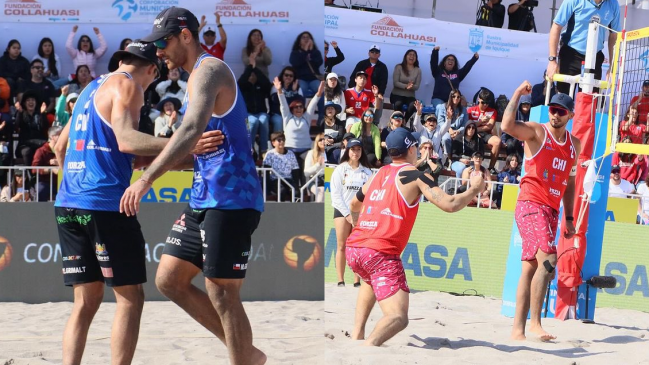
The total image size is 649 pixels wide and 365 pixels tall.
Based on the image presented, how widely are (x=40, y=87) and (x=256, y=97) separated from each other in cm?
290

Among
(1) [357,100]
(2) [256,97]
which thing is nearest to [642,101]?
(1) [357,100]

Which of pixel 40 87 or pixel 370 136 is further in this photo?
pixel 40 87

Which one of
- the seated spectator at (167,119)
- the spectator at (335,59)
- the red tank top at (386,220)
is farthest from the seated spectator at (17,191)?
the red tank top at (386,220)

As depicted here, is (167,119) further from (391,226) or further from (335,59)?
(391,226)

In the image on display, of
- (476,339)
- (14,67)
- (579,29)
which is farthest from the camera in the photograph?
(14,67)

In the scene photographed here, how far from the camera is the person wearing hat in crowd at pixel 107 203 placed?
11.2 ft

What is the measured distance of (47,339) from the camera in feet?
18.5

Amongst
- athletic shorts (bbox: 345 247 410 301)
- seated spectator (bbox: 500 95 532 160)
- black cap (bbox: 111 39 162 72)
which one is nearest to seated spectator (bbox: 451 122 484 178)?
seated spectator (bbox: 500 95 532 160)

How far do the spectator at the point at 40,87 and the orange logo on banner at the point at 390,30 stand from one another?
4.57 meters

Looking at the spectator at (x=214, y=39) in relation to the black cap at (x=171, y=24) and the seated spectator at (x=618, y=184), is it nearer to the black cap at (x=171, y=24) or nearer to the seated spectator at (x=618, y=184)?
the seated spectator at (x=618, y=184)

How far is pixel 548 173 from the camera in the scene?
5773 mm

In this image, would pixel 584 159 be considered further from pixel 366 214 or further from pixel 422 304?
pixel 366 214

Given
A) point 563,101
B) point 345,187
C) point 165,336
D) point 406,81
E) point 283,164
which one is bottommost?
point 165,336

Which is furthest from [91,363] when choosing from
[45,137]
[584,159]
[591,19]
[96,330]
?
[45,137]
